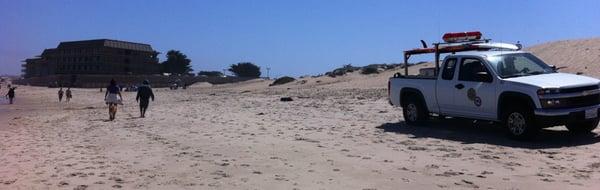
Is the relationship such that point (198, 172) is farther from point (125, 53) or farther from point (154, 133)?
point (125, 53)

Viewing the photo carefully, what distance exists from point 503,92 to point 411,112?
342 centimetres

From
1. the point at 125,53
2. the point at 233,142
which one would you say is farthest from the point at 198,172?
the point at 125,53

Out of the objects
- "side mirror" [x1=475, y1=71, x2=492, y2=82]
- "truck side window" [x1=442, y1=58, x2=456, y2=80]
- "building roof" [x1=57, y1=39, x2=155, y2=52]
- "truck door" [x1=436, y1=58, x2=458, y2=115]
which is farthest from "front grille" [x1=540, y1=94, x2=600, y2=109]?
"building roof" [x1=57, y1=39, x2=155, y2=52]

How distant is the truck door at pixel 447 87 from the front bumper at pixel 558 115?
2.58 m

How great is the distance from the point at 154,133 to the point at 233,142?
11.7 ft

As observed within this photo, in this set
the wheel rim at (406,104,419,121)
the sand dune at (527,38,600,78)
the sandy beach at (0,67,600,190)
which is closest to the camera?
the sandy beach at (0,67,600,190)

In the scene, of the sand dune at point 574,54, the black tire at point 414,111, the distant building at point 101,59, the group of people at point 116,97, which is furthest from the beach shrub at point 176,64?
the black tire at point 414,111

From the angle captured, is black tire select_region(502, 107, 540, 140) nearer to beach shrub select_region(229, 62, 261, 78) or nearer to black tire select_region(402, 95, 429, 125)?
black tire select_region(402, 95, 429, 125)

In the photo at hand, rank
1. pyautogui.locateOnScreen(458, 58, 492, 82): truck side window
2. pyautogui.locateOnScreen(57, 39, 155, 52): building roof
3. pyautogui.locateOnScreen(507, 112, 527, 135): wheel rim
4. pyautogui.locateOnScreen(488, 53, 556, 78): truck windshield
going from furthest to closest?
pyautogui.locateOnScreen(57, 39, 155, 52): building roof
pyautogui.locateOnScreen(458, 58, 492, 82): truck side window
pyautogui.locateOnScreen(488, 53, 556, 78): truck windshield
pyautogui.locateOnScreen(507, 112, 527, 135): wheel rim

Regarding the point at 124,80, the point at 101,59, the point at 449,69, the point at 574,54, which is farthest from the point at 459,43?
the point at 101,59

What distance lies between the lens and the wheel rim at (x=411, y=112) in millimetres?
14945

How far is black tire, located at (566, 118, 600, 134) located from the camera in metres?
11.9

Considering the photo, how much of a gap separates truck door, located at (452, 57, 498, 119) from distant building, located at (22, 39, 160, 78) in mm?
124601

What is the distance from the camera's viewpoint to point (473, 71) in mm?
12969
